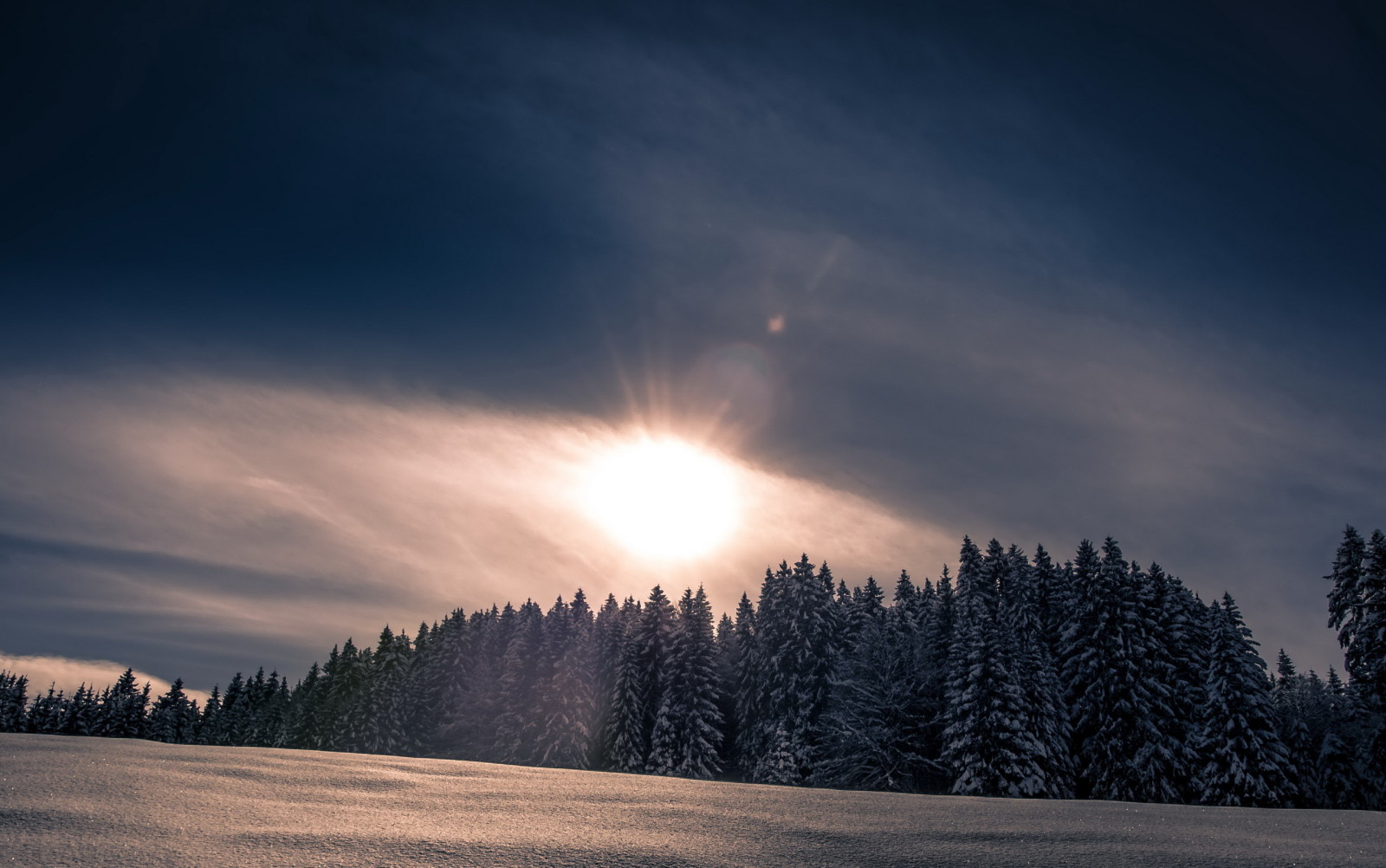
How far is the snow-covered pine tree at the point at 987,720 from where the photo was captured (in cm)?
3681

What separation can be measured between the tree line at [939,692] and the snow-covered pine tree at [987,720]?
11 cm

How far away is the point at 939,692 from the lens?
45.4 m

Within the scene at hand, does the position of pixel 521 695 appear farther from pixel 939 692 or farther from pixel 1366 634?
pixel 1366 634

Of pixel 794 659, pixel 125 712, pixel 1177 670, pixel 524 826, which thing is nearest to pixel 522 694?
pixel 794 659

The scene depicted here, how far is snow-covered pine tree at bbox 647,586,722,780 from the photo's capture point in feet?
175

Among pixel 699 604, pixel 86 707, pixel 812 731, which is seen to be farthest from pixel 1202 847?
pixel 86 707

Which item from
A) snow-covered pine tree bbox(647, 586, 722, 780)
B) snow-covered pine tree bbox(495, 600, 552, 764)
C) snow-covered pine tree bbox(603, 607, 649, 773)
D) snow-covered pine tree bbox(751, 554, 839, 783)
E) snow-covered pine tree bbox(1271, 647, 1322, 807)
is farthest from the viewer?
snow-covered pine tree bbox(495, 600, 552, 764)

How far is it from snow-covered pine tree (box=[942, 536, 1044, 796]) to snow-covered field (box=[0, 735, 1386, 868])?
27.6 meters

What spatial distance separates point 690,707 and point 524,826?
5144 centimetres

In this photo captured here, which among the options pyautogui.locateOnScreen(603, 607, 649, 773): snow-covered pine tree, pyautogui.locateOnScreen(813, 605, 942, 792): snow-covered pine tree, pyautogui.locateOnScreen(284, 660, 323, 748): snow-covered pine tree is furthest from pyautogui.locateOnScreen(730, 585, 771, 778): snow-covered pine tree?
pyautogui.locateOnScreen(284, 660, 323, 748): snow-covered pine tree

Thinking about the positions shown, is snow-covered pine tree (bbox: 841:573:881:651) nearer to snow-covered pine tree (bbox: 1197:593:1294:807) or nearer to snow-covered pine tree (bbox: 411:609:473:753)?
snow-covered pine tree (bbox: 1197:593:1294:807)

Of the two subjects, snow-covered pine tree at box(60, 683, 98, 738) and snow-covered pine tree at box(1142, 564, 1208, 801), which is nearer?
snow-covered pine tree at box(1142, 564, 1208, 801)

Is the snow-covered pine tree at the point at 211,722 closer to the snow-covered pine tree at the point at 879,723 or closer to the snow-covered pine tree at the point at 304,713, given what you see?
the snow-covered pine tree at the point at 304,713

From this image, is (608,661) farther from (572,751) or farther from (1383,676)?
(1383,676)
